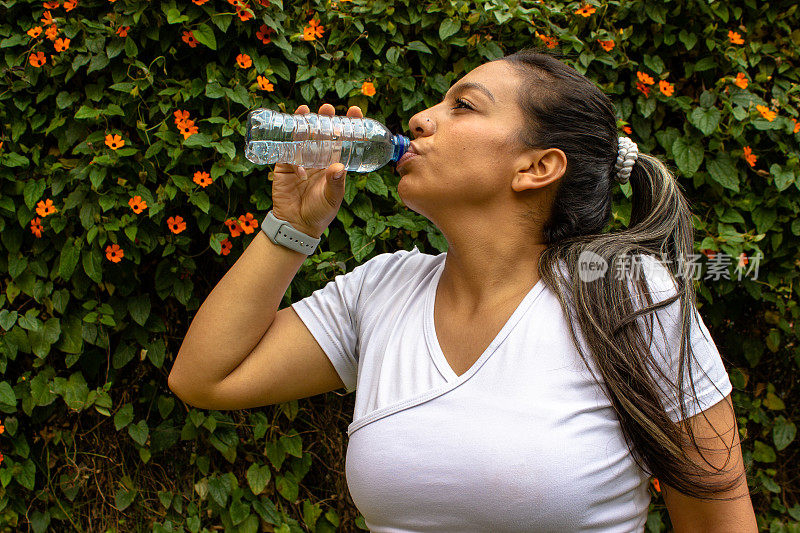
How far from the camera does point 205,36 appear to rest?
2271 millimetres

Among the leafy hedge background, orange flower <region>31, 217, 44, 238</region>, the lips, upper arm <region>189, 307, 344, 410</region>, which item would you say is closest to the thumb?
the lips

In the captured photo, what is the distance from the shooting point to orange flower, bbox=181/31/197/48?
2283 millimetres

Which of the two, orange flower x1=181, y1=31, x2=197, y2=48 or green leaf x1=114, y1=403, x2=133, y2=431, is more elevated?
orange flower x1=181, y1=31, x2=197, y2=48

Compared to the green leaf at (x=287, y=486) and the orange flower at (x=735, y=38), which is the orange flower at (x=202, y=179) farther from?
the orange flower at (x=735, y=38)

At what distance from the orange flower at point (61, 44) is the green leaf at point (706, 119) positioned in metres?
2.14

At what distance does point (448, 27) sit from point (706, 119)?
0.99 m

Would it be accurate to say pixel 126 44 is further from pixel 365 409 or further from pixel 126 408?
pixel 365 409

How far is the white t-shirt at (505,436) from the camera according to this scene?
1365mm

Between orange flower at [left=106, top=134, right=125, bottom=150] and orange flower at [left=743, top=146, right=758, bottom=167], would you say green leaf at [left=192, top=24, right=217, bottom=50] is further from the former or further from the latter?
orange flower at [left=743, top=146, right=758, bottom=167]

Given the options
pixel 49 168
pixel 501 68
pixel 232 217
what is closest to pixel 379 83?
pixel 232 217

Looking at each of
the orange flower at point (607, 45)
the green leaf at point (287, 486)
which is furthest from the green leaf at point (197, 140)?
the orange flower at point (607, 45)

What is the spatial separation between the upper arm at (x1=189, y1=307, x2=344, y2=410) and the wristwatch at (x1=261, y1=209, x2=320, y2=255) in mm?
192

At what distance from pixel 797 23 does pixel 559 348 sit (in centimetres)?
212

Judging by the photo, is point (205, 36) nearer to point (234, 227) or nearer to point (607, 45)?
point (234, 227)
